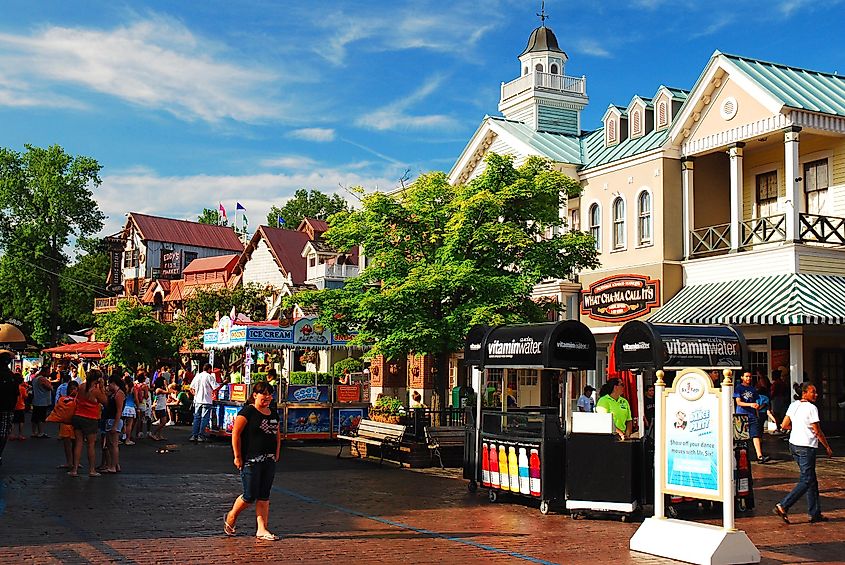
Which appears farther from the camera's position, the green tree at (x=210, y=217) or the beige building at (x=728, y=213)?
the green tree at (x=210, y=217)

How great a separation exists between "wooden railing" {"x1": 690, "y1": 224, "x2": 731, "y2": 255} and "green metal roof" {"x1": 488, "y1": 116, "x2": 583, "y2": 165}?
509 centimetres

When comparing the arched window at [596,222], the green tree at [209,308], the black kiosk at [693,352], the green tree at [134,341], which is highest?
the arched window at [596,222]

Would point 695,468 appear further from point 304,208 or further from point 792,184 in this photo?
point 304,208

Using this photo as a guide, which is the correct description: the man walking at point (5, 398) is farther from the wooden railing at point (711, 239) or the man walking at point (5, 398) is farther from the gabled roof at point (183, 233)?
the gabled roof at point (183, 233)

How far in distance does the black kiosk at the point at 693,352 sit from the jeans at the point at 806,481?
0.92 m

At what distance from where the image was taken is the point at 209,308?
5481 centimetres

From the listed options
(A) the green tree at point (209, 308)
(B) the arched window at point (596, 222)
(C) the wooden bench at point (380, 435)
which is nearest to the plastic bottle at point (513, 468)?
(C) the wooden bench at point (380, 435)

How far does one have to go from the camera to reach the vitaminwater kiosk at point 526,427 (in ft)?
42.9

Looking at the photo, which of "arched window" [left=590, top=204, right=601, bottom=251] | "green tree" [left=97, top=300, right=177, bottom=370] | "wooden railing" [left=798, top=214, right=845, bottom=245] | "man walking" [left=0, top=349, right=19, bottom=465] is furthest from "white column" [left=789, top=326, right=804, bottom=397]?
"green tree" [left=97, top=300, right=177, bottom=370]

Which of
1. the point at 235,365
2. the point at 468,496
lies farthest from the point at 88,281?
the point at 468,496

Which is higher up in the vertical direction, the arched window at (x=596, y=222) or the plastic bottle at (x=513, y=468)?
the arched window at (x=596, y=222)

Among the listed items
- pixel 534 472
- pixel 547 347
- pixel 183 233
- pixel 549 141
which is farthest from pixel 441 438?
pixel 183 233

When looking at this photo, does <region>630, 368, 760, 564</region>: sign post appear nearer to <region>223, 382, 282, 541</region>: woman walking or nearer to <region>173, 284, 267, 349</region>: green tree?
<region>223, 382, 282, 541</region>: woman walking

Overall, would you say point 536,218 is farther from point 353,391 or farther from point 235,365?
point 235,365
